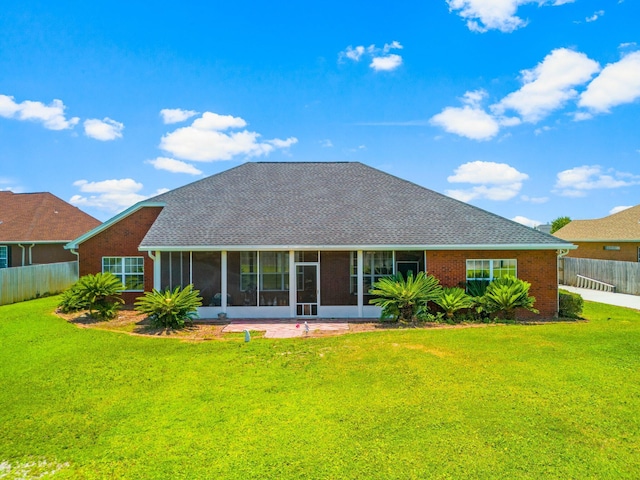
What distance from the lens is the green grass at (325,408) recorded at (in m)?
5.32

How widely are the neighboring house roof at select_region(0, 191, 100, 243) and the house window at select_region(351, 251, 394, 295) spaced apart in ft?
66.6

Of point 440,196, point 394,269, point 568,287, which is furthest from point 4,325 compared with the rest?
point 568,287

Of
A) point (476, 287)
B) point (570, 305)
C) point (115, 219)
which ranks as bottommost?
point (570, 305)

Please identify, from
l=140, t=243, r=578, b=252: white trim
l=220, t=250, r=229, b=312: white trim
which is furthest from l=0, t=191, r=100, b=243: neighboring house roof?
l=220, t=250, r=229, b=312: white trim

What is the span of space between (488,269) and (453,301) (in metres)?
2.33

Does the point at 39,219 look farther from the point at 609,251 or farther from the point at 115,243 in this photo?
the point at 609,251

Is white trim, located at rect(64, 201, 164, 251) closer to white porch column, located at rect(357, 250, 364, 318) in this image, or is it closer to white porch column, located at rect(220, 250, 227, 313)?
white porch column, located at rect(220, 250, 227, 313)

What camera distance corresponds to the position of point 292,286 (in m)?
15.4

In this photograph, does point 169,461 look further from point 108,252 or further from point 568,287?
point 568,287

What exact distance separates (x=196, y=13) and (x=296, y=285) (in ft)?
35.2

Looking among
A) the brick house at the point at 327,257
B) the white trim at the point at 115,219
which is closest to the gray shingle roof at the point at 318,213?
the brick house at the point at 327,257

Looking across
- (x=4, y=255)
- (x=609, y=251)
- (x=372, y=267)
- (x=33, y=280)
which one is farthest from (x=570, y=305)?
(x=4, y=255)

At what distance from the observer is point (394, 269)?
1559 centimetres

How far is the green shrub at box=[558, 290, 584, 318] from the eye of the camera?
1508 centimetres
